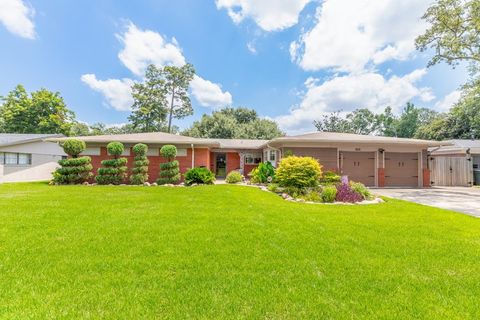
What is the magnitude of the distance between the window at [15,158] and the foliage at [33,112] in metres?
12.5

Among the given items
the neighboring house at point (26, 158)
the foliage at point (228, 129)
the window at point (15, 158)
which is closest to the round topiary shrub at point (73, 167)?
the neighboring house at point (26, 158)

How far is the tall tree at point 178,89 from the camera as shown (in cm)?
2906

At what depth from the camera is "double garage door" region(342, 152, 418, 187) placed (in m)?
14.2

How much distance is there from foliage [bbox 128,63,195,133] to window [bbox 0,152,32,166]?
13.0 m

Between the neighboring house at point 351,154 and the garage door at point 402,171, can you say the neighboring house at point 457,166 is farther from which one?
the neighboring house at point 351,154

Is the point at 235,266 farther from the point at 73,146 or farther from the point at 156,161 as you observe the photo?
the point at 73,146

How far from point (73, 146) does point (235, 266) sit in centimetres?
1330

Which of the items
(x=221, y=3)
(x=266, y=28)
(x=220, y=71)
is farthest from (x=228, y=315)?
(x=220, y=71)

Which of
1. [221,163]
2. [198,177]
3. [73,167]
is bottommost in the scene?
[198,177]

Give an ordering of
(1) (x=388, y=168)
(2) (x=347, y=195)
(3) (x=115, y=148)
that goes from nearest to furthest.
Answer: (2) (x=347, y=195)
(3) (x=115, y=148)
(1) (x=388, y=168)

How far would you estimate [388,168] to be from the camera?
14.5m

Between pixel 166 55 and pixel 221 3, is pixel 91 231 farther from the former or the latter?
pixel 166 55

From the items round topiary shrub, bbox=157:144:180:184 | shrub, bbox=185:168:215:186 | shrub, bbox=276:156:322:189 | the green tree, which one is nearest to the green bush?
round topiary shrub, bbox=157:144:180:184

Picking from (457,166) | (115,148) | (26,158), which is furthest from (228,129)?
(457,166)
